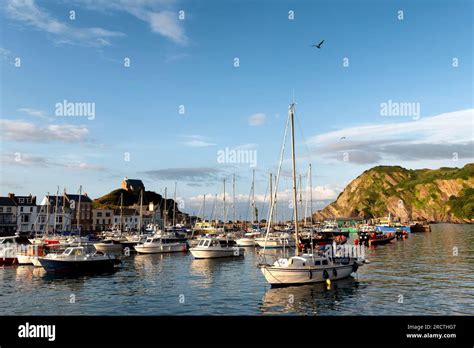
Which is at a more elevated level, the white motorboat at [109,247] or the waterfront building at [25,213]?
the waterfront building at [25,213]

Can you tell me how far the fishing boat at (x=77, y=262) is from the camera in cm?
4888

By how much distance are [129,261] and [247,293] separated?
3324 cm

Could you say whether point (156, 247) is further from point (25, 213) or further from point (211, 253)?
point (25, 213)

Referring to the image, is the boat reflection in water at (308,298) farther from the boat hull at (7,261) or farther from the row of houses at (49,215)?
the row of houses at (49,215)

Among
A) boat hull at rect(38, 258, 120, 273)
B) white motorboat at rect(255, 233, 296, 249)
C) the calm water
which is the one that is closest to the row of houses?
white motorboat at rect(255, 233, 296, 249)

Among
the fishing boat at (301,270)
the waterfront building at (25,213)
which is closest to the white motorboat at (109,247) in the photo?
the fishing boat at (301,270)

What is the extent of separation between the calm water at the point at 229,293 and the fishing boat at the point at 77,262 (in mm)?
1789

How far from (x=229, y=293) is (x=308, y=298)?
7.38 meters

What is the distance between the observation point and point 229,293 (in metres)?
37.9

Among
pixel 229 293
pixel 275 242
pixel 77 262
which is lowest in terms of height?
pixel 229 293

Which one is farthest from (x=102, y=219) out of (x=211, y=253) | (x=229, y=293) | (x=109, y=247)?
(x=229, y=293)
